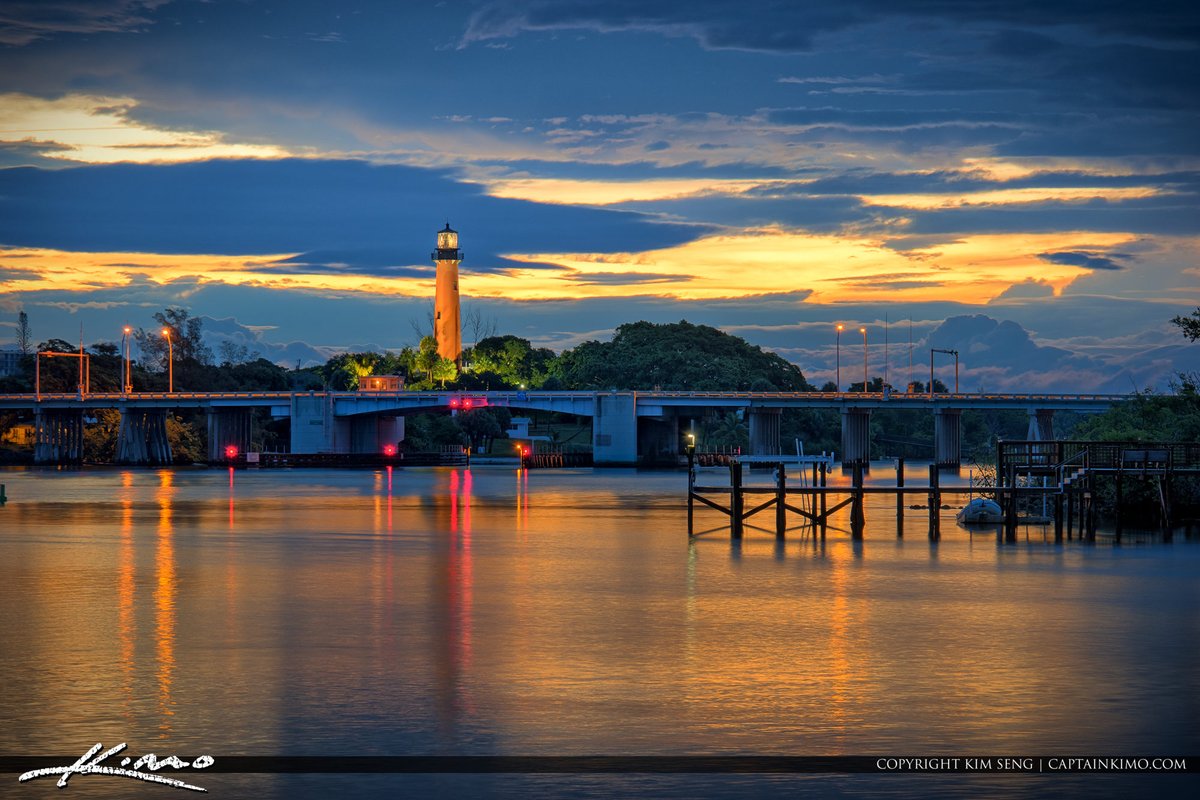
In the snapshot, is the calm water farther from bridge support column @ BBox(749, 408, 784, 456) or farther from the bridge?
bridge support column @ BBox(749, 408, 784, 456)

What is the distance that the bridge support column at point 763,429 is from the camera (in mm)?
173000

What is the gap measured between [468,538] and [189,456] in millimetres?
150255

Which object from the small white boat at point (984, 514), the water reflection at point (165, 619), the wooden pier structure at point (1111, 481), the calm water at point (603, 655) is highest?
the wooden pier structure at point (1111, 481)

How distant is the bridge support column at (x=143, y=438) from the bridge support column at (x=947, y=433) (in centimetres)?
9309

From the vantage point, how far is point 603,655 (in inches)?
1030

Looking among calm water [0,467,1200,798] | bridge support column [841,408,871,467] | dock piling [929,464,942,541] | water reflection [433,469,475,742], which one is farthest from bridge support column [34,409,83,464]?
dock piling [929,464,942,541]

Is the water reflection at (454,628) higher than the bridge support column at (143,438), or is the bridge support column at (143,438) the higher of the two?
the bridge support column at (143,438)

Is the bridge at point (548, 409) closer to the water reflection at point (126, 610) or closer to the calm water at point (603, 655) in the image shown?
the water reflection at point (126, 610)

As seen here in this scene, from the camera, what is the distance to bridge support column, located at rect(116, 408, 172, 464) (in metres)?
→ 176

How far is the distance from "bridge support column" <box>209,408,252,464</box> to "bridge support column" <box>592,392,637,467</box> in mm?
44814

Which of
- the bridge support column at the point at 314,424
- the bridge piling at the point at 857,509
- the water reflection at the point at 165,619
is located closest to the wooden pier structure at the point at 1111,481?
the bridge piling at the point at 857,509

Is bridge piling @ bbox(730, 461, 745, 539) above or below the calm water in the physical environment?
above

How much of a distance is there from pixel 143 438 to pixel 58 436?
10006 mm

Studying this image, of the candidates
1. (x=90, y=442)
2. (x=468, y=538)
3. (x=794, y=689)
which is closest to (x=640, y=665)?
(x=794, y=689)
